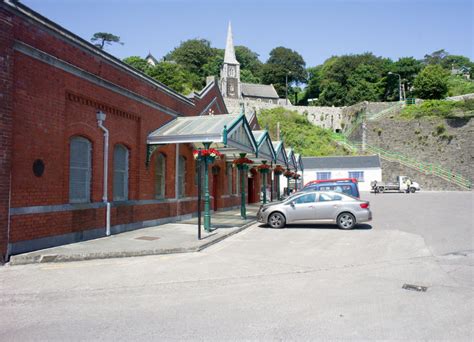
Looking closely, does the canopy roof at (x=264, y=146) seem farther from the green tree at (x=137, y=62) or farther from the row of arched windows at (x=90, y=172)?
the green tree at (x=137, y=62)

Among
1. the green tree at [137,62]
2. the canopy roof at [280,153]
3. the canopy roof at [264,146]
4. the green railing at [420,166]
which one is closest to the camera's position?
the canopy roof at [264,146]

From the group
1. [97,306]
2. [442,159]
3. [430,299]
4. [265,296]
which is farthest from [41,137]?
[442,159]

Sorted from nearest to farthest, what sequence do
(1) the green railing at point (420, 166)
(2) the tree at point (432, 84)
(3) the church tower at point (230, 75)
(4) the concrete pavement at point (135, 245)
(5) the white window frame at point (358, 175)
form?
(4) the concrete pavement at point (135, 245) → (1) the green railing at point (420, 166) → (5) the white window frame at point (358, 175) → (2) the tree at point (432, 84) → (3) the church tower at point (230, 75)

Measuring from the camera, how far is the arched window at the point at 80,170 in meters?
10.7

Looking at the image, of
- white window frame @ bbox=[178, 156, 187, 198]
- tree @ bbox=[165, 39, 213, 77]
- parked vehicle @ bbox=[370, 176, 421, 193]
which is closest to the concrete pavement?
white window frame @ bbox=[178, 156, 187, 198]

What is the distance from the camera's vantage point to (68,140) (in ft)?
34.1

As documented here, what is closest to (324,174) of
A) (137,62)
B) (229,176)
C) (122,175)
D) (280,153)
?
(280,153)

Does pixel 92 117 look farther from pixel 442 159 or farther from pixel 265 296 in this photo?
pixel 442 159

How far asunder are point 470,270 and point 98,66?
11.4 m

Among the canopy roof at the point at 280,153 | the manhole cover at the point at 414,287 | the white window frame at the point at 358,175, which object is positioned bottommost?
the manhole cover at the point at 414,287

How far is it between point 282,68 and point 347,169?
186 feet

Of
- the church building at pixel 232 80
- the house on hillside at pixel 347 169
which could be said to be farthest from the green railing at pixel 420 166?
the church building at pixel 232 80

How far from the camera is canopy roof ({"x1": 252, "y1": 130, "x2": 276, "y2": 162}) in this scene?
1878 centimetres

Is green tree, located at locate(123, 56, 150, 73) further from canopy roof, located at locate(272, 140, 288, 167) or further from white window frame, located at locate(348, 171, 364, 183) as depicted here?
canopy roof, located at locate(272, 140, 288, 167)
